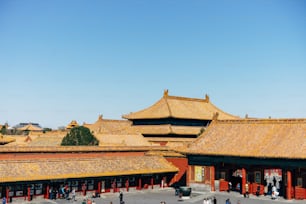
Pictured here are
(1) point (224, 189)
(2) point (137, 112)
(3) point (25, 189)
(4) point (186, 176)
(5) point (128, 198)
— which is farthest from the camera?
(2) point (137, 112)

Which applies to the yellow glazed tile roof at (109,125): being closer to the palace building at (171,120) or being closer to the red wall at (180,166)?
the palace building at (171,120)

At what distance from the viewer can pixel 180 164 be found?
184 feet

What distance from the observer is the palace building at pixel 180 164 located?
43444 millimetres

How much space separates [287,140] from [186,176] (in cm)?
1373

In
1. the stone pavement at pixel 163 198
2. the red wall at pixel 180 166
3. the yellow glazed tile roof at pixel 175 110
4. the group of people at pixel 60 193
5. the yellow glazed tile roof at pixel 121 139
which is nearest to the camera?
the stone pavement at pixel 163 198

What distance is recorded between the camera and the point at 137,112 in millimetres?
78000

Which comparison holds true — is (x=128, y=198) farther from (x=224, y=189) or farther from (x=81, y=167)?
(x=224, y=189)

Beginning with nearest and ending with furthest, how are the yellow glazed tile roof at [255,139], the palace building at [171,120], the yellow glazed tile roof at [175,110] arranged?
the yellow glazed tile roof at [255,139]
the palace building at [171,120]
the yellow glazed tile roof at [175,110]

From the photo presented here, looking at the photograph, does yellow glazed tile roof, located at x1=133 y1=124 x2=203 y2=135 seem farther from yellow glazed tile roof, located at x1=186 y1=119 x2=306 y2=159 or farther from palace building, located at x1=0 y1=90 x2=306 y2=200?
yellow glazed tile roof, located at x1=186 y1=119 x2=306 y2=159

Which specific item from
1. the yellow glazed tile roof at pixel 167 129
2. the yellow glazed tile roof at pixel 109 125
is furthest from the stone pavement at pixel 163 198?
the yellow glazed tile roof at pixel 109 125

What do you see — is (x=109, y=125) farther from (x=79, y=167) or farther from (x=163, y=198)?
(x=163, y=198)

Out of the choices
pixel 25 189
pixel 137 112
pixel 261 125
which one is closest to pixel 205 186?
pixel 261 125

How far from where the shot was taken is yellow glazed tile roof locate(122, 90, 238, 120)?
73062 mm

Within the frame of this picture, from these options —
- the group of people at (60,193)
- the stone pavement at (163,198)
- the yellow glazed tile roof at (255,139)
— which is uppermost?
the yellow glazed tile roof at (255,139)
